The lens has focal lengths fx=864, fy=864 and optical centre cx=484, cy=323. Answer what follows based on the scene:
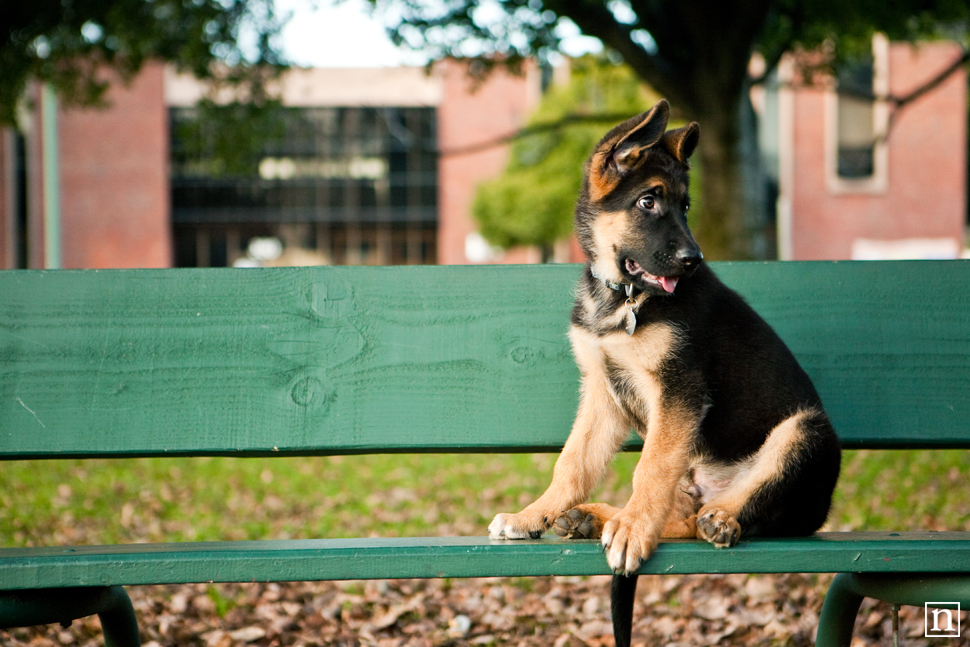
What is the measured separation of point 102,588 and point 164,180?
4308cm

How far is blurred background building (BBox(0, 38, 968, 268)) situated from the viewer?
35.4 meters

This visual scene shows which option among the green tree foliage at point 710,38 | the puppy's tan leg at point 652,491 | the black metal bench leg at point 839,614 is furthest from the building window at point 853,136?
the puppy's tan leg at point 652,491

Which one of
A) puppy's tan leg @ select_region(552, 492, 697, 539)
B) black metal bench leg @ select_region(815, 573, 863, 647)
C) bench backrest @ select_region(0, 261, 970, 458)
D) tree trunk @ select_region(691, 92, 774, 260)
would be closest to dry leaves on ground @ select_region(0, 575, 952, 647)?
black metal bench leg @ select_region(815, 573, 863, 647)

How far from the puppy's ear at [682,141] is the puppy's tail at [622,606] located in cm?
118

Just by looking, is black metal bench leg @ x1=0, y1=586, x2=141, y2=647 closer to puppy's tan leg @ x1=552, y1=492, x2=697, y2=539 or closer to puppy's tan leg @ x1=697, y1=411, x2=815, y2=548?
puppy's tan leg @ x1=552, y1=492, x2=697, y2=539

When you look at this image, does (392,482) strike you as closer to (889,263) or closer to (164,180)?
(889,263)

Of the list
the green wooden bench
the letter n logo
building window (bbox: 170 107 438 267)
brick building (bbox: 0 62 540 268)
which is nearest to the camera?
the green wooden bench

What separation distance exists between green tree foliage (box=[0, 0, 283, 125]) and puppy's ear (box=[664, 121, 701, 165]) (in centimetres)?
763

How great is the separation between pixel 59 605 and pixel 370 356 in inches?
44.9

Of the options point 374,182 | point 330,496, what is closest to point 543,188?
point 374,182

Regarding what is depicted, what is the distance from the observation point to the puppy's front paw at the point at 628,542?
213 cm

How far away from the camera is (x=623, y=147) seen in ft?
7.84

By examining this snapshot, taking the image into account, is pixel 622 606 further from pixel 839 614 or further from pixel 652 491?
pixel 839 614

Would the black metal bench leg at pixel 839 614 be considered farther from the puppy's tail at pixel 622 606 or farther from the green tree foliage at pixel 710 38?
the green tree foliage at pixel 710 38
